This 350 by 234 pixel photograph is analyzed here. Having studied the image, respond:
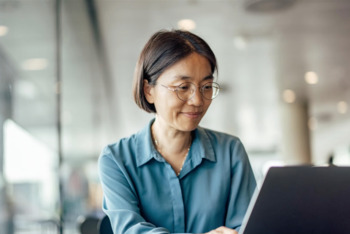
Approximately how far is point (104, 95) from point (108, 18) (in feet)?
11.8

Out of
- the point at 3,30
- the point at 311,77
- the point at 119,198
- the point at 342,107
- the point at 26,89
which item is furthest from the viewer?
the point at 342,107

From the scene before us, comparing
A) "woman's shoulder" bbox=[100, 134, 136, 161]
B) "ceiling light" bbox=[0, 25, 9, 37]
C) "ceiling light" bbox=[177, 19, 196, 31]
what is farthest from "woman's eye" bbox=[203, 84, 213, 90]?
"ceiling light" bbox=[177, 19, 196, 31]

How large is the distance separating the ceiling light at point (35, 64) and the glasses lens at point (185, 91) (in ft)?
8.57

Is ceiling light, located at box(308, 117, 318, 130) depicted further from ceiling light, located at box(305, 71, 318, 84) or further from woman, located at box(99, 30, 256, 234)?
woman, located at box(99, 30, 256, 234)

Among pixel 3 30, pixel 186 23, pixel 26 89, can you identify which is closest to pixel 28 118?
pixel 26 89

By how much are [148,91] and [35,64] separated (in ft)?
9.70

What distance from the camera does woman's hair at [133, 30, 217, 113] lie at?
1460 millimetres

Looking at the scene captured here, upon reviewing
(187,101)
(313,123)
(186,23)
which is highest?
Result: (186,23)

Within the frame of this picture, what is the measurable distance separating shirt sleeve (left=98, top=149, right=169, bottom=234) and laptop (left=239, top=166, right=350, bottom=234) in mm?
353

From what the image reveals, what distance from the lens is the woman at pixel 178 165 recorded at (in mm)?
1446

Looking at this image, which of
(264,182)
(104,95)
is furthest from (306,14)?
(264,182)

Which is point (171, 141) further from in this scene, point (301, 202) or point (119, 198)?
point (301, 202)

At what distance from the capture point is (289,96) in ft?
45.1

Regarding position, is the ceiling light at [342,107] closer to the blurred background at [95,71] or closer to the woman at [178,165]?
the blurred background at [95,71]
